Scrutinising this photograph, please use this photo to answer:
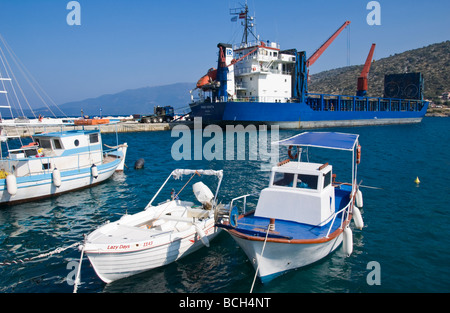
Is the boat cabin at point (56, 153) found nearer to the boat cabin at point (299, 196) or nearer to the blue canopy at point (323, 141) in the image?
the blue canopy at point (323, 141)

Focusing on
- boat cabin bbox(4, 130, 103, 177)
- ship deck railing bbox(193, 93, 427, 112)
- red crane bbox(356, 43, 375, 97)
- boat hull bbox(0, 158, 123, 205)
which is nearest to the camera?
boat hull bbox(0, 158, 123, 205)

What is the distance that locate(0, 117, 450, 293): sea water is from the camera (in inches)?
324

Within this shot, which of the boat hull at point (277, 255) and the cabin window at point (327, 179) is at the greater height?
the cabin window at point (327, 179)

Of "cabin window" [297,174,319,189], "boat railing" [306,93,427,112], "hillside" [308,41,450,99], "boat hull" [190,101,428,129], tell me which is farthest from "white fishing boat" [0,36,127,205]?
"hillside" [308,41,450,99]

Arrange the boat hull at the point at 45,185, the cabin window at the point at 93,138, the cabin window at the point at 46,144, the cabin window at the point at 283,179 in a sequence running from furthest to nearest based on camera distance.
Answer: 1. the cabin window at the point at 93,138
2. the cabin window at the point at 46,144
3. the boat hull at the point at 45,185
4. the cabin window at the point at 283,179

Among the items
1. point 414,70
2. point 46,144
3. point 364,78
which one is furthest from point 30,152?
point 414,70

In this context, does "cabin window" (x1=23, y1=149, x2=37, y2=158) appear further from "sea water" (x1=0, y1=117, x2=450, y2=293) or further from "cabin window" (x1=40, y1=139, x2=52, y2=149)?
"sea water" (x1=0, y1=117, x2=450, y2=293)

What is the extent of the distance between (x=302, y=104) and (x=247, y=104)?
36.8ft

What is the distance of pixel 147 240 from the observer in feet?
27.6

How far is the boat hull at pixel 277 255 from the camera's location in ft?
26.1

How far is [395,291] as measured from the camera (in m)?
7.98

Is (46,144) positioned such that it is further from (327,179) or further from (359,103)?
(359,103)

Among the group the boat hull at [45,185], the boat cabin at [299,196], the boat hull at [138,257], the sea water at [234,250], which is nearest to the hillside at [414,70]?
the sea water at [234,250]
